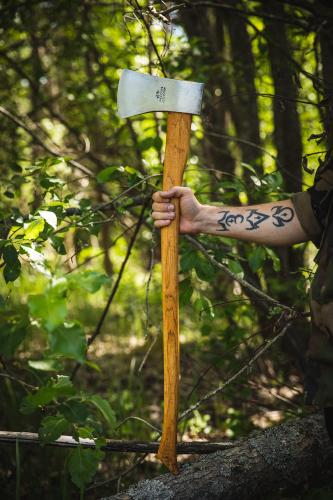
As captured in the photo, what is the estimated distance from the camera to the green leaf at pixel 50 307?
119 cm

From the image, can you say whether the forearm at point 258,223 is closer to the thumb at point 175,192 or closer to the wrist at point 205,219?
the wrist at point 205,219

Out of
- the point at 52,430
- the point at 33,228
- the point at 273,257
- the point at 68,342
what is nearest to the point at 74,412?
the point at 52,430

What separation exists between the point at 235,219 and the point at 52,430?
120 centimetres

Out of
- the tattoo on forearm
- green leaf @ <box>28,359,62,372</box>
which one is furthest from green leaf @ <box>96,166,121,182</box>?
green leaf @ <box>28,359,62,372</box>

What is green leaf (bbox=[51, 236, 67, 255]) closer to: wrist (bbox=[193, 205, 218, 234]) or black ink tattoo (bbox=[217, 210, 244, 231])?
wrist (bbox=[193, 205, 218, 234])

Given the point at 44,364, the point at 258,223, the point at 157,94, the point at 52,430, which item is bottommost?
the point at 52,430

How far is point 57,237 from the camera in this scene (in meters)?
2.05

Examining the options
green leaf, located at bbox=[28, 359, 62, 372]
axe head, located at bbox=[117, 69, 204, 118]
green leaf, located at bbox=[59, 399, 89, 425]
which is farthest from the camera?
axe head, located at bbox=[117, 69, 204, 118]

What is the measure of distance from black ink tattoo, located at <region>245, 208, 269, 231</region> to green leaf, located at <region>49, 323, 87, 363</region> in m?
1.04

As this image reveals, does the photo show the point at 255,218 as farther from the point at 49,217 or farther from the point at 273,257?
the point at 49,217

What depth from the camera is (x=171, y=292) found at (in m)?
1.89

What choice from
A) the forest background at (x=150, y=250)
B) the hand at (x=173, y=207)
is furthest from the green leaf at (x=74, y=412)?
the hand at (x=173, y=207)

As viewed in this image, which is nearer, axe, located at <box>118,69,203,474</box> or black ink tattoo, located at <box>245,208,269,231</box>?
axe, located at <box>118,69,203,474</box>

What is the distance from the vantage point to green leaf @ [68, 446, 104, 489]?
166 cm
